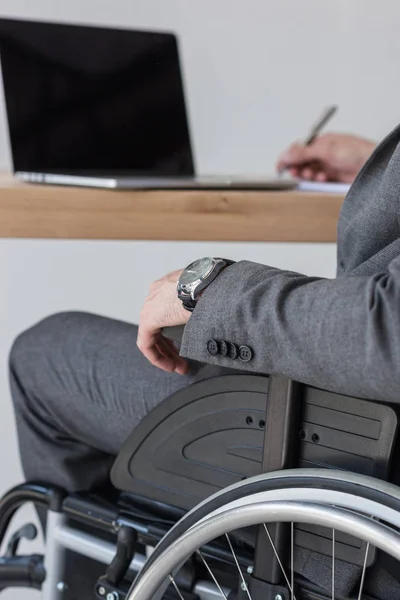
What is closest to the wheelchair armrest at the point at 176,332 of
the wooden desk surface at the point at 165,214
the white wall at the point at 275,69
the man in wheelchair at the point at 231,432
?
the man in wheelchair at the point at 231,432

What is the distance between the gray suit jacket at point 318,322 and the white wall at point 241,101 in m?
1.73

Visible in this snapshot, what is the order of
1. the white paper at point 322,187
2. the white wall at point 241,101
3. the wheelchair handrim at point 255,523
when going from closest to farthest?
the wheelchair handrim at point 255,523, the white paper at point 322,187, the white wall at point 241,101

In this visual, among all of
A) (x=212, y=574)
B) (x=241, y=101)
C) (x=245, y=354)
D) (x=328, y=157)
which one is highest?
(x=241, y=101)

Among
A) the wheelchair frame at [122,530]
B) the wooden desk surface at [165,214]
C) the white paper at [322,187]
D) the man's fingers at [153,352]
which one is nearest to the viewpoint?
the wheelchair frame at [122,530]

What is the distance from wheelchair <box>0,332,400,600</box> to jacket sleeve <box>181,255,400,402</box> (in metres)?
0.06

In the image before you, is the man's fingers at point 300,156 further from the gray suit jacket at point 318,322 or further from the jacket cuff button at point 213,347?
the jacket cuff button at point 213,347

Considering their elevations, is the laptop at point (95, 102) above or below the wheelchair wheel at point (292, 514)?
above

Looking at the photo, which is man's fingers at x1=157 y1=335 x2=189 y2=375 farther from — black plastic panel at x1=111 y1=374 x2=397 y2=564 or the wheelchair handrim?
the wheelchair handrim

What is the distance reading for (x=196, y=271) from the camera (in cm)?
76

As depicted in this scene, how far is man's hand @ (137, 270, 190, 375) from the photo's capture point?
2.63 ft

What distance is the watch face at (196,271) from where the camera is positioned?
0.75 m

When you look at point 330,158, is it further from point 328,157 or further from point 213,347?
point 213,347

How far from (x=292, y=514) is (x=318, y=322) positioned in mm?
152

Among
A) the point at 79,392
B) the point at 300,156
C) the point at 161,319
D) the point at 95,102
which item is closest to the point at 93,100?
the point at 95,102
